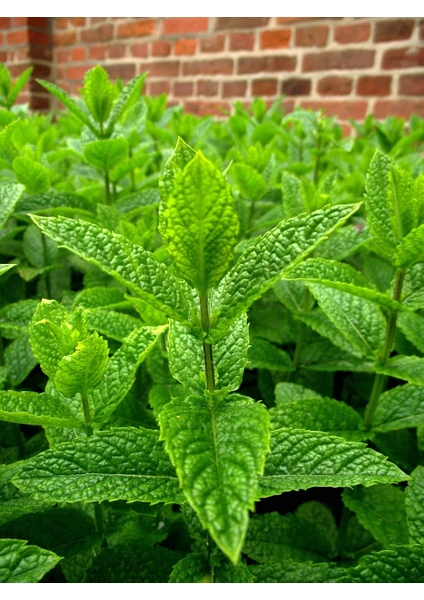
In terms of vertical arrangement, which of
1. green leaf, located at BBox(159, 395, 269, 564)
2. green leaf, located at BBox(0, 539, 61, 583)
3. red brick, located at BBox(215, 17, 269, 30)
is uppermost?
red brick, located at BBox(215, 17, 269, 30)

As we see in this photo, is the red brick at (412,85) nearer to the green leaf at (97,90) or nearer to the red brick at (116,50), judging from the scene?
the red brick at (116,50)

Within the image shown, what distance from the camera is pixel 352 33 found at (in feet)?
11.7

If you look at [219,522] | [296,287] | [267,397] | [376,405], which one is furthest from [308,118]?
[219,522]

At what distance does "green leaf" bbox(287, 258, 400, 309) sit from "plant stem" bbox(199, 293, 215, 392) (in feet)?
0.55

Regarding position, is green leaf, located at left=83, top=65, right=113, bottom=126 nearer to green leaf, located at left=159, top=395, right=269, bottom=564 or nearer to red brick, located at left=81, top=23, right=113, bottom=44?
green leaf, located at left=159, top=395, right=269, bottom=564

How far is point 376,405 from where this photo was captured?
87cm

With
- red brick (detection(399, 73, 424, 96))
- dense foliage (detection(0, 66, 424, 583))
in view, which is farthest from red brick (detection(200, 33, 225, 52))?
dense foliage (detection(0, 66, 424, 583))

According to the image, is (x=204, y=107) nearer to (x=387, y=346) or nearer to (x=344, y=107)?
(x=344, y=107)

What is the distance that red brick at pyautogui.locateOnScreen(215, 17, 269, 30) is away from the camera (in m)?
3.87

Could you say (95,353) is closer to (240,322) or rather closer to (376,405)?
(240,322)

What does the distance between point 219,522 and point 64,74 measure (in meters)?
5.04

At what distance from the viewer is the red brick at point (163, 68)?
4.26 meters

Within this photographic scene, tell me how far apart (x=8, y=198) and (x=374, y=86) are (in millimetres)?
3224

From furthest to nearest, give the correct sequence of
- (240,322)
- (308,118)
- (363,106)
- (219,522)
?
A: (363,106), (308,118), (240,322), (219,522)
